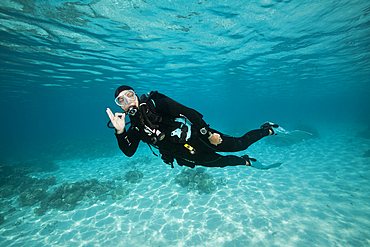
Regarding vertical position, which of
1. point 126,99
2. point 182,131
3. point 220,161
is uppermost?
point 126,99

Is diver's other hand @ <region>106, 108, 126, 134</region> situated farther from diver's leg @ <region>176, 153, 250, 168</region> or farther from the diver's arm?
diver's leg @ <region>176, 153, 250, 168</region>

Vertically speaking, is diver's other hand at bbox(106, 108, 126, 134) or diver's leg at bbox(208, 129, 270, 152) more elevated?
diver's other hand at bbox(106, 108, 126, 134)

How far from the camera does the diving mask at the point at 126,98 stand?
115 inches

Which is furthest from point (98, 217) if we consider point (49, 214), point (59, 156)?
point (59, 156)

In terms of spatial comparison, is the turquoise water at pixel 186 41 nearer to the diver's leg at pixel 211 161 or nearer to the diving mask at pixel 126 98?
the diver's leg at pixel 211 161

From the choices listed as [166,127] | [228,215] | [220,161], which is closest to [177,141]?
[166,127]

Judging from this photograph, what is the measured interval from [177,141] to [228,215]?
5.91 metres

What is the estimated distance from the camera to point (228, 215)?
273 inches

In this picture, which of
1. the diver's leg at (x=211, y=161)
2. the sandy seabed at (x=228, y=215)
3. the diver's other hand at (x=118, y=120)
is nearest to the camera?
the diver's other hand at (x=118, y=120)

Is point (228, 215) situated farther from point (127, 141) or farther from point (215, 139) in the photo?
point (127, 141)

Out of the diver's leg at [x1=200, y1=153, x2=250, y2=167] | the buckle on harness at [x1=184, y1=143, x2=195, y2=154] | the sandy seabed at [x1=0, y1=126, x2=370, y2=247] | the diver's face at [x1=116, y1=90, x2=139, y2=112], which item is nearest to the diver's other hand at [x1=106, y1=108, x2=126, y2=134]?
the diver's face at [x1=116, y1=90, x2=139, y2=112]

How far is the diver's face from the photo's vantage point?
2907mm

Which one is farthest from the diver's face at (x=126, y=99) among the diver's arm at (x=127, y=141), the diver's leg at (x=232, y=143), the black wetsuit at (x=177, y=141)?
the diver's leg at (x=232, y=143)

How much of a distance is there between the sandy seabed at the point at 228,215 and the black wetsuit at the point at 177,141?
4240 millimetres
